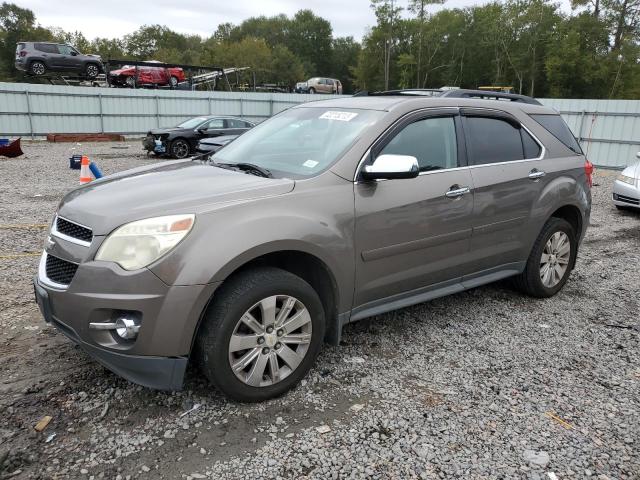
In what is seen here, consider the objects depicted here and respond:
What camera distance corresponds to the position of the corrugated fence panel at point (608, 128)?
621 inches

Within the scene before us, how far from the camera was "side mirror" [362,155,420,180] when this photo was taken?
3088mm

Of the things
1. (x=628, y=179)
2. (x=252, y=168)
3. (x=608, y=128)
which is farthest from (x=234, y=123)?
(x=252, y=168)

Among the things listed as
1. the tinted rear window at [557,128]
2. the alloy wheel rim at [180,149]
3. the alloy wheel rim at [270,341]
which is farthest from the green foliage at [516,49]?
the alloy wheel rim at [270,341]

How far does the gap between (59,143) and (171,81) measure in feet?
36.0

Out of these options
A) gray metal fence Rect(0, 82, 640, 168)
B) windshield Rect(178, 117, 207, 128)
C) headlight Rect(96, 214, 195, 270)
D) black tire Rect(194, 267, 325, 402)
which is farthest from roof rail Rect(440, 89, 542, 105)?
gray metal fence Rect(0, 82, 640, 168)

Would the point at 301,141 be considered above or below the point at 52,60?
below

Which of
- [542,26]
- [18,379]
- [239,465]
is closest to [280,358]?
[239,465]

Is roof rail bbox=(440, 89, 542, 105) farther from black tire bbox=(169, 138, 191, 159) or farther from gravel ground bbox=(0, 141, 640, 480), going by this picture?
black tire bbox=(169, 138, 191, 159)

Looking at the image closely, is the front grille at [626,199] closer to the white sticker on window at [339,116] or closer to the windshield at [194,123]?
the white sticker on window at [339,116]

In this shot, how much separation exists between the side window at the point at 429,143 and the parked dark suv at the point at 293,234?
12 mm

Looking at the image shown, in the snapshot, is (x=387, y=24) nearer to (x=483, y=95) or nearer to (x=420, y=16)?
(x=420, y=16)

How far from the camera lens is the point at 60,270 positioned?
2773 millimetres

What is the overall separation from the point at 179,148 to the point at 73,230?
45.8ft

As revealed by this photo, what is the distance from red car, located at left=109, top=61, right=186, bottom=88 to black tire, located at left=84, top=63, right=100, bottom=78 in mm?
1189
